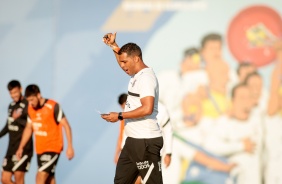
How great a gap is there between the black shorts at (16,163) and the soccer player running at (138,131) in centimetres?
360

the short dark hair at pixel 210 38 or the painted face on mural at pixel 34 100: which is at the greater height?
the short dark hair at pixel 210 38

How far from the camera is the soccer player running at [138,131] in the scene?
740 cm

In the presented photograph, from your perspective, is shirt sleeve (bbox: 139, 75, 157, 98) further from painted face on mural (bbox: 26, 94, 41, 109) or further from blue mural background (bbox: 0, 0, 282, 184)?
blue mural background (bbox: 0, 0, 282, 184)

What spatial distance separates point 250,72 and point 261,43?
0.55 metres

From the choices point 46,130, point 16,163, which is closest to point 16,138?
point 16,163

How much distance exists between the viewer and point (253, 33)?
1369 centimetres

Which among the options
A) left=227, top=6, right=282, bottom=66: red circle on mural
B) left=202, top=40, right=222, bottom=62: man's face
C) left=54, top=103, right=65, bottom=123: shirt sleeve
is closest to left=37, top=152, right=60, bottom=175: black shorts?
left=54, top=103, right=65, bottom=123: shirt sleeve

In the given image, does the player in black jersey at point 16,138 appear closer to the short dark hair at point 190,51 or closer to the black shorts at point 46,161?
the black shorts at point 46,161

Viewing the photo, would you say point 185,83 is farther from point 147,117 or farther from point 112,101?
→ point 147,117

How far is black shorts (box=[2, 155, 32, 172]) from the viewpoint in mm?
11016

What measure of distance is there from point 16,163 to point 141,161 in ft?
12.9

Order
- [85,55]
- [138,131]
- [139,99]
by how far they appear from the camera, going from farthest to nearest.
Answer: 1. [85,55]
2. [138,131]
3. [139,99]

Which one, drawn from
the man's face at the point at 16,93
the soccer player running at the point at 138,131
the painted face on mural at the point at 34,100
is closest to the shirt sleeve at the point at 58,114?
the painted face on mural at the point at 34,100

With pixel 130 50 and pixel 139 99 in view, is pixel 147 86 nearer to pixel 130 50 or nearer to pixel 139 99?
pixel 139 99
